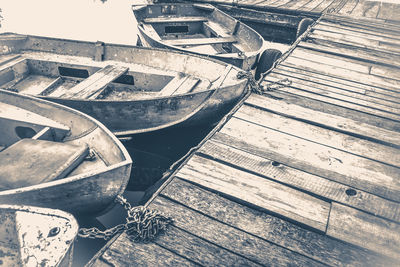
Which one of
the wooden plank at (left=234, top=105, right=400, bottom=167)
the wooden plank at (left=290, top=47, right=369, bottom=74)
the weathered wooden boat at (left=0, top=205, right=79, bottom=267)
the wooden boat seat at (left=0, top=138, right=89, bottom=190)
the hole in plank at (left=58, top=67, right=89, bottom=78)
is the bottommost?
the wooden boat seat at (left=0, top=138, right=89, bottom=190)

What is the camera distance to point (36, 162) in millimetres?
3807

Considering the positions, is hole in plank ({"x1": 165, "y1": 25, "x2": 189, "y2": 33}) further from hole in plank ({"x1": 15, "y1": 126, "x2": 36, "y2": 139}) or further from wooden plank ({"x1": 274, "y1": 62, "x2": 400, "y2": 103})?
hole in plank ({"x1": 15, "y1": 126, "x2": 36, "y2": 139})

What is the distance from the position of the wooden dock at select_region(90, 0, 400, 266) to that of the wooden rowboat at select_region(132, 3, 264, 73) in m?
3.85

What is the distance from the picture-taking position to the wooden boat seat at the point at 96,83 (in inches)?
225

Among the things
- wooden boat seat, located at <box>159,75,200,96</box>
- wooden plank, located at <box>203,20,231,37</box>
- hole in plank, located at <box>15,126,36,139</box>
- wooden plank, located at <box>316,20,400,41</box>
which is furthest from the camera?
wooden plank, located at <box>203,20,231,37</box>

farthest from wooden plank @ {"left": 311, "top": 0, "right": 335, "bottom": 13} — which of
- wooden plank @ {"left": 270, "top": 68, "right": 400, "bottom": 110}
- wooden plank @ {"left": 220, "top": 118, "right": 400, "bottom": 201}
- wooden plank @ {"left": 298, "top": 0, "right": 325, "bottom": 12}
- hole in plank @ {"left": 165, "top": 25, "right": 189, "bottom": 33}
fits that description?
wooden plank @ {"left": 220, "top": 118, "right": 400, "bottom": 201}

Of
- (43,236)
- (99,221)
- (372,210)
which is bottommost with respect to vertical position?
(99,221)

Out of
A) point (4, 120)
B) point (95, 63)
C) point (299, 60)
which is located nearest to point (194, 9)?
point (95, 63)

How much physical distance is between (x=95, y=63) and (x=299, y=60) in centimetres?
521

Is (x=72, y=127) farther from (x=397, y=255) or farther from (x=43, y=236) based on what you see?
(x=397, y=255)

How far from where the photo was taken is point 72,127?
472 cm

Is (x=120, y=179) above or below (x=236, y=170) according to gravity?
below

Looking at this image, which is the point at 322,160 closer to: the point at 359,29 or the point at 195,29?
the point at 359,29

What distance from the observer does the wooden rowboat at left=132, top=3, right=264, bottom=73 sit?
8148 millimetres
